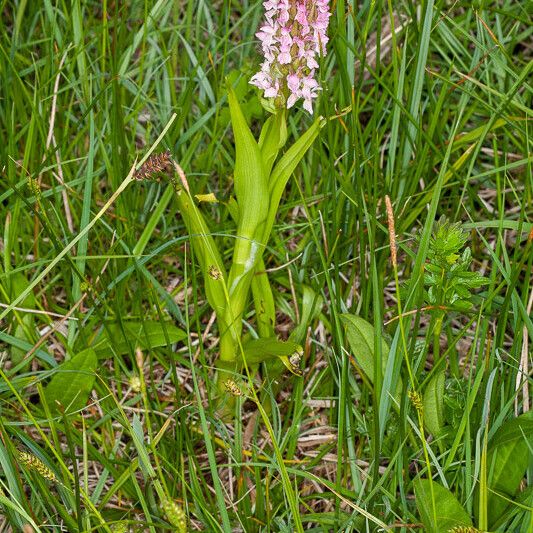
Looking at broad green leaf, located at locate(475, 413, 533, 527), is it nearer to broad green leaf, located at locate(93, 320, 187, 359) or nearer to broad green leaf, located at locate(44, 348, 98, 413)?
broad green leaf, located at locate(93, 320, 187, 359)

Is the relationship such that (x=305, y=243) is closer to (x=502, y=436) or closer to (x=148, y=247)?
Answer: (x=148, y=247)

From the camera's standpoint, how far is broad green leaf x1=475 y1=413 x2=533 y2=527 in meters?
1.31

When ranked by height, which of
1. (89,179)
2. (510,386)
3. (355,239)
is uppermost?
(89,179)

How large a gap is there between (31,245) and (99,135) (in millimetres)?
306

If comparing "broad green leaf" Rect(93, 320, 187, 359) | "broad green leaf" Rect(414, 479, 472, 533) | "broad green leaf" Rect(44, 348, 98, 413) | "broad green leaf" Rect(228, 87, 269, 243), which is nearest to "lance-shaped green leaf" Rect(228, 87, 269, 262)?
"broad green leaf" Rect(228, 87, 269, 243)

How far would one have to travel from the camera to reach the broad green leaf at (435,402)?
143 centimetres

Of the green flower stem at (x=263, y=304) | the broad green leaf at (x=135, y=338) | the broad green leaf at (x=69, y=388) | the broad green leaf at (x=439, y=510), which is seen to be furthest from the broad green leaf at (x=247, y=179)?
the broad green leaf at (x=439, y=510)

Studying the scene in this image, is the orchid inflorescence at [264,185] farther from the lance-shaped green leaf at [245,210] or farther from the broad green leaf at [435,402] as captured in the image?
the broad green leaf at [435,402]

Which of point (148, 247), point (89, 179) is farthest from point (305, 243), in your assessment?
point (89, 179)

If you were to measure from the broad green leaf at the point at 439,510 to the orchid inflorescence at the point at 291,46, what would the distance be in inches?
27.3

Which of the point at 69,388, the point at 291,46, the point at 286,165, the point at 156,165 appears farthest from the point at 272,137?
the point at 69,388

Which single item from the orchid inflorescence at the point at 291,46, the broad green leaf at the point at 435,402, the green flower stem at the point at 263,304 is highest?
the orchid inflorescence at the point at 291,46

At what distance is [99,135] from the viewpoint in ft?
5.86

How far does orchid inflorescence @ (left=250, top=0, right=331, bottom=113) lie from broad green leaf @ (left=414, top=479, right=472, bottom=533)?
693 millimetres
